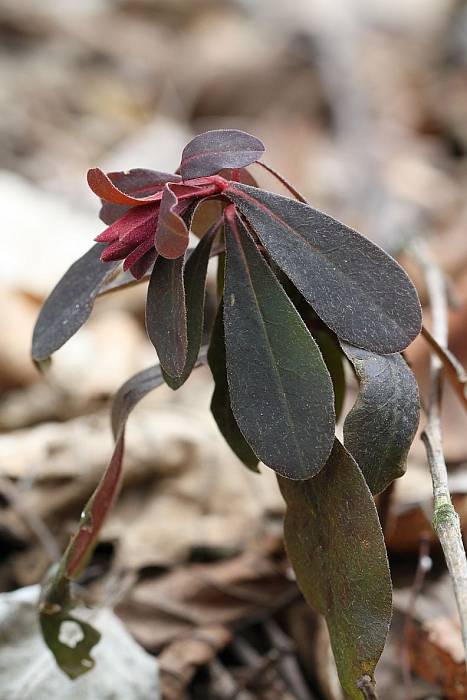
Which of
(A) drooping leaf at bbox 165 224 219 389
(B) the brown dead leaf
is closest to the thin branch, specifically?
(B) the brown dead leaf

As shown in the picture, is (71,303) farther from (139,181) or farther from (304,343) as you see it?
(304,343)

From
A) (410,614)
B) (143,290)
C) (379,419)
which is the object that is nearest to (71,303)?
(379,419)

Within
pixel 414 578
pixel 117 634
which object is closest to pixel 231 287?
pixel 117 634

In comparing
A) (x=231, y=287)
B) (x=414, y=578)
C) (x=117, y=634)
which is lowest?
(x=414, y=578)

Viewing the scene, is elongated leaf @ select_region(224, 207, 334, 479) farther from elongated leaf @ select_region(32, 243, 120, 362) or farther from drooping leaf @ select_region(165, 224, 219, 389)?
elongated leaf @ select_region(32, 243, 120, 362)

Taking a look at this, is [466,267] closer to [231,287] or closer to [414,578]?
[414,578]
